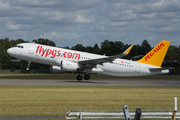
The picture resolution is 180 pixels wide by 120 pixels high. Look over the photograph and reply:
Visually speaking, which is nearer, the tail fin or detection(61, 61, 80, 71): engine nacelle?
detection(61, 61, 80, 71): engine nacelle

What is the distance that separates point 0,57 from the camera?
11606cm

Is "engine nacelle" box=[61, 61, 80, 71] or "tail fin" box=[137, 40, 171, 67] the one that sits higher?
"tail fin" box=[137, 40, 171, 67]

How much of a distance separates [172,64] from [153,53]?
2660 inches

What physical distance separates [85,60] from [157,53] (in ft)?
40.8

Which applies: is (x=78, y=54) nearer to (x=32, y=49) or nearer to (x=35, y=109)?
(x=32, y=49)

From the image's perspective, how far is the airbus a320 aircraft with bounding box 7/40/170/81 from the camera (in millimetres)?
38272

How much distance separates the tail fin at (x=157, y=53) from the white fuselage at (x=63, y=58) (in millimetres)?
938

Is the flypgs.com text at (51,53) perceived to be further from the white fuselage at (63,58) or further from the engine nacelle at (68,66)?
the engine nacelle at (68,66)

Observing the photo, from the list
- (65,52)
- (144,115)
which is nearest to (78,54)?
(65,52)

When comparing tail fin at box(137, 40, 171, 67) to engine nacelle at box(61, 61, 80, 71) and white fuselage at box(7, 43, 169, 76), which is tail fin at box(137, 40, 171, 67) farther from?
engine nacelle at box(61, 61, 80, 71)

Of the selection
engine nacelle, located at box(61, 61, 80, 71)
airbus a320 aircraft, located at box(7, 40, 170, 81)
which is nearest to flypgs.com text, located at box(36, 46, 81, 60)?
airbus a320 aircraft, located at box(7, 40, 170, 81)

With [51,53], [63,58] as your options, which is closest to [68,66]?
[63,58]

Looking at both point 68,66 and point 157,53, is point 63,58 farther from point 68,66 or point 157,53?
point 157,53

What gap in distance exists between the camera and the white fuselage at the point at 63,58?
Answer: 38.4 meters
